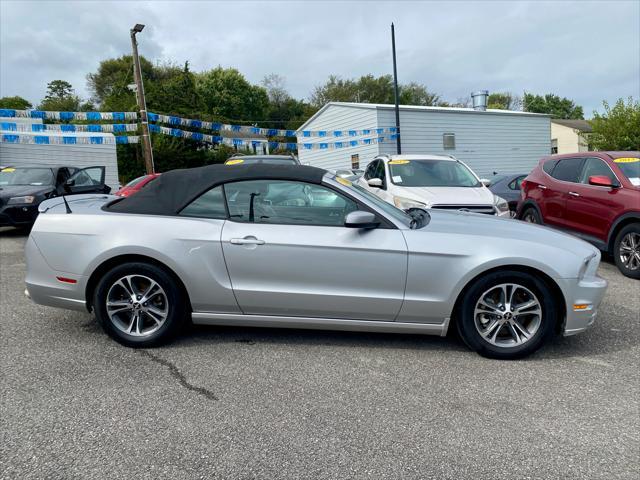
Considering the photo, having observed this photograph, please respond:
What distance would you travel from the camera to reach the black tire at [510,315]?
3475 mm

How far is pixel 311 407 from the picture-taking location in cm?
286

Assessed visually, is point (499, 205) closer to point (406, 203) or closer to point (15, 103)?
point (406, 203)

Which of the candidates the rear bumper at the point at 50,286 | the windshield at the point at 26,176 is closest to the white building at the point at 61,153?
the windshield at the point at 26,176

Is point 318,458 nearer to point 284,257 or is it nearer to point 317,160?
point 284,257

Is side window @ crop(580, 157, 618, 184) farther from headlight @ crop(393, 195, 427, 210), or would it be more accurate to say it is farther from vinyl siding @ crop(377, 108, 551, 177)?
vinyl siding @ crop(377, 108, 551, 177)

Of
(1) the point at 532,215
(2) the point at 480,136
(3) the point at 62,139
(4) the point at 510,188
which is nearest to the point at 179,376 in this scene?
(1) the point at 532,215

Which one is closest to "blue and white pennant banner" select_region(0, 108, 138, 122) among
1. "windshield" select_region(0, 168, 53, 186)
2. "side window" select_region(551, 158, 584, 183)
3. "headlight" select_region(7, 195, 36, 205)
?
"windshield" select_region(0, 168, 53, 186)

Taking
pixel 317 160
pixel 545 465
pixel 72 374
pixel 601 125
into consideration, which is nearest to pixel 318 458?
pixel 545 465

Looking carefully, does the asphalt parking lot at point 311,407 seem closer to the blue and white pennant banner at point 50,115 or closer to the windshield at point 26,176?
the windshield at point 26,176

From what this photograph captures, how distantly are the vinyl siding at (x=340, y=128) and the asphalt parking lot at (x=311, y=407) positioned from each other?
17.2 meters

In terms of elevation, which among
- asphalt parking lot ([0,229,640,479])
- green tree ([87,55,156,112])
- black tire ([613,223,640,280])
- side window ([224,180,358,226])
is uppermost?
green tree ([87,55,156,112])

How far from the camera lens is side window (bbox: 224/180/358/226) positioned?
363 cm

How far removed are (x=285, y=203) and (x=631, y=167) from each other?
18.0 feet

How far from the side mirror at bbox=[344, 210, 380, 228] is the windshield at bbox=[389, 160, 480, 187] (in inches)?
175
